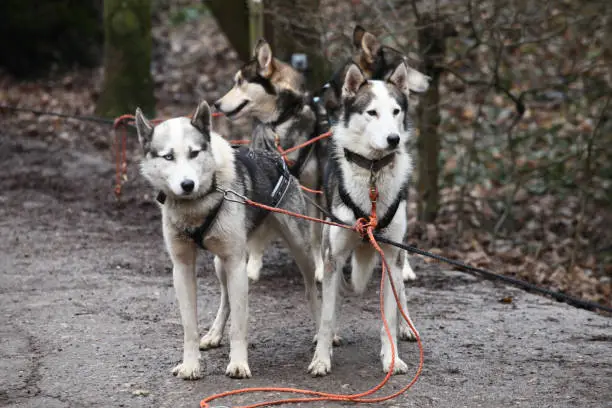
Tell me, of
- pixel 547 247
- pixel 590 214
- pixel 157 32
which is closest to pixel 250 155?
pixel 547 247

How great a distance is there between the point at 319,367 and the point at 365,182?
1081 mm

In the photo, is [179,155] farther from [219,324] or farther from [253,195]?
[219,324]

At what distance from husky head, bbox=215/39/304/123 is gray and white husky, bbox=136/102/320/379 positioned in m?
1.81

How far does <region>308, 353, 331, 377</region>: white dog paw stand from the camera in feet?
16.0

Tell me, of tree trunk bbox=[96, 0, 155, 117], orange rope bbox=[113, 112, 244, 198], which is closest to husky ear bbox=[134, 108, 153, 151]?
orange rope bbox=[113, 112, 244, 198]

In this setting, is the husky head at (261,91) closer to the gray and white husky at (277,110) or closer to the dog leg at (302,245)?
the gray and white husky at (277,110)

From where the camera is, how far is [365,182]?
16.5ft

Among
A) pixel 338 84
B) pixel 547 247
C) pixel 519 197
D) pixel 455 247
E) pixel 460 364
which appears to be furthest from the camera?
pixel 519 197

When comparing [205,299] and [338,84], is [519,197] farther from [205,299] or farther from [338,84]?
[205,299]

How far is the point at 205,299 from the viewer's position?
653 cm

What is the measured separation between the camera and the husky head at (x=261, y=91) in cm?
695

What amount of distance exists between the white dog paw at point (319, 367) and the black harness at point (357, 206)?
31.4 inches

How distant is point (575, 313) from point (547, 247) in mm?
2867

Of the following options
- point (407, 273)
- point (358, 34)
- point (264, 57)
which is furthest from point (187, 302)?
point (358, 34)
